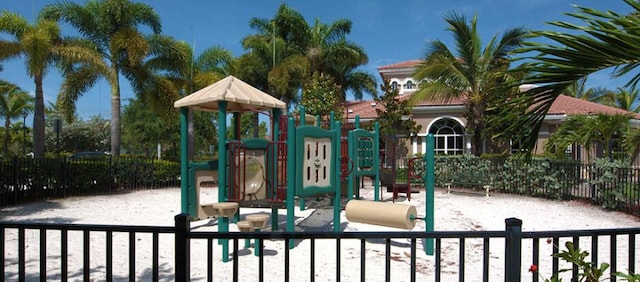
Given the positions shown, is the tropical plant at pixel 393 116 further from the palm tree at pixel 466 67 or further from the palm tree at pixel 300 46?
the palm tree at pixel 300 46

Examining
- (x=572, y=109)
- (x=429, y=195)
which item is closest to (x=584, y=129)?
(x=572, y=109)

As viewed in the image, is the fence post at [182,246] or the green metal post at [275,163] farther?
the green metal post at [275,163]

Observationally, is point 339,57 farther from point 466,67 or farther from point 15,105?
point 15,105

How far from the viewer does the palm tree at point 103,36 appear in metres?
15.3

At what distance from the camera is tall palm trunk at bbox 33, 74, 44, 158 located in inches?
519

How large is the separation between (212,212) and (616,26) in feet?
19.9

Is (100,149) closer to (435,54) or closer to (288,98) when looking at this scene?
(288,98)

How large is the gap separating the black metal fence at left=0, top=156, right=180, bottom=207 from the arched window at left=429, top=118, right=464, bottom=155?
12699 mm

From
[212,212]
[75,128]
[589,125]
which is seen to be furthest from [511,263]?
A: [75,128]

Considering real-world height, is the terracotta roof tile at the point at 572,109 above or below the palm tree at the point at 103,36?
below

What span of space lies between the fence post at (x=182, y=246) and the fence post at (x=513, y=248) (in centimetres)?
180

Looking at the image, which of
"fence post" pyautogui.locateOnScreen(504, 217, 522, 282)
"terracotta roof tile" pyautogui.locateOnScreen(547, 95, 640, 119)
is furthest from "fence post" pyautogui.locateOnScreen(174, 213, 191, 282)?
"terracotta roof tile" pyautogui.locateOnScreen(547, 95, 640, 119)

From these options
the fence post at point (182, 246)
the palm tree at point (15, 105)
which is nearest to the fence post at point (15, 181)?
the fence post at point (182, 246)

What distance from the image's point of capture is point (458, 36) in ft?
52.2
